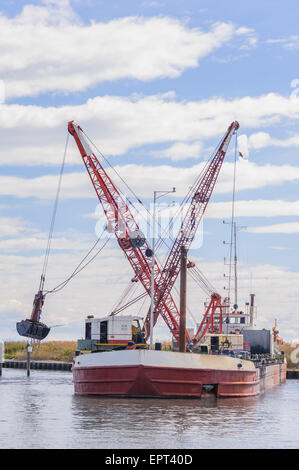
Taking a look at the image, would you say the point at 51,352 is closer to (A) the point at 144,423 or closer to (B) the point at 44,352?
(B) the point at 44,352

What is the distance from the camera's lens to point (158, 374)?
50812 mm

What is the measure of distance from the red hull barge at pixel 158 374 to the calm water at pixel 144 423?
0.86 metres

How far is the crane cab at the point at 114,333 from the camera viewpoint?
196 ft

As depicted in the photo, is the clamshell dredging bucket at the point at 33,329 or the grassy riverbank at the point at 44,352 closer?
the clamshell dredging bucket at the point at 33,329

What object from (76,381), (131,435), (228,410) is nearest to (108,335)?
(76,381)

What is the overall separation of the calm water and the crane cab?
443 centimetres

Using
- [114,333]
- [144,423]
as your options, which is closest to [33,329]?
[114,333]

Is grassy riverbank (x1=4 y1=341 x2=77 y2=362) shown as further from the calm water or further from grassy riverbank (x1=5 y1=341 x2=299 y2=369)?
the calm water

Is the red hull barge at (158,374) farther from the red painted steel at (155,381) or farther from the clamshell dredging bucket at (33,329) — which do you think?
the clamshell dredging bucket at (33,329)

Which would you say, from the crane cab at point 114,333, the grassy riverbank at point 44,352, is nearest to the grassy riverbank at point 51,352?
the grassy riverbank at point 44,352

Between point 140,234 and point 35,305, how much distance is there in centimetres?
1594

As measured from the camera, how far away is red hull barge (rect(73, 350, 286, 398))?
167ft

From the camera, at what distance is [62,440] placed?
113 feet
